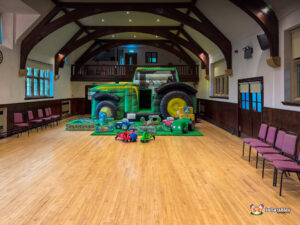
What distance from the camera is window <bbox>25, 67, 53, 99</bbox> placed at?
9206 mm

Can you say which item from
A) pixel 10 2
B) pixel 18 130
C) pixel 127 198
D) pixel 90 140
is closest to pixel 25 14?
pixel 10 2

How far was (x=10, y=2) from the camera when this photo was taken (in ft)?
Answer: 20.6

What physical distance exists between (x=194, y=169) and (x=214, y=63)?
25.0 feet

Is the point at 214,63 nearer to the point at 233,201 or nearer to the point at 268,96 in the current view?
the point at 268,96

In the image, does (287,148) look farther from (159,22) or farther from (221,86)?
(159,22)

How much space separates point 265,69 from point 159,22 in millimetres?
6213

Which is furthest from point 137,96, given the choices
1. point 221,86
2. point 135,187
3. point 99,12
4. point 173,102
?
point 135,187

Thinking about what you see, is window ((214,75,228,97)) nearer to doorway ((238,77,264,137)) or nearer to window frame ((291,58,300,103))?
doorway ((238,77,264,137))

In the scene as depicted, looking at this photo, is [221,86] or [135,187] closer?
[135,187]

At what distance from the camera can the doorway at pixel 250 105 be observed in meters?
6.30

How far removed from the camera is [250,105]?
692 centimetres

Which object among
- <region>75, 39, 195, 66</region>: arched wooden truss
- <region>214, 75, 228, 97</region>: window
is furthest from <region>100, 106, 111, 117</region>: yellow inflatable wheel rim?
<region>75, 39, 195, 66</region>: arched wooden truss

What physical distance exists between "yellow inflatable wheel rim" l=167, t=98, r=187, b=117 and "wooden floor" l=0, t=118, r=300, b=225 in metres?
3.60

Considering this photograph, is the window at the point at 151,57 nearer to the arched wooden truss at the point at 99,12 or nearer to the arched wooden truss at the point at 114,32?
the arched wooden truss at the point at 114,32
